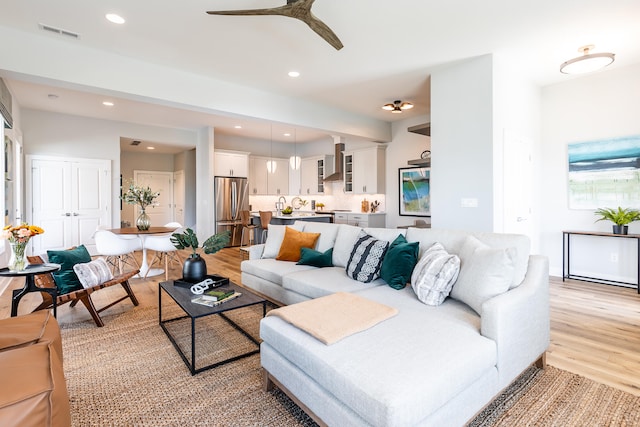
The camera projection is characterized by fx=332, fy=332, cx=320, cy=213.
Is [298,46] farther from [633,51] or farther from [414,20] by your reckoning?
[633,51]

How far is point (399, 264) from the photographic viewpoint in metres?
2.63

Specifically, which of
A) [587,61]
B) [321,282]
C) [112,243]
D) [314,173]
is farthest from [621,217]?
[112,243]

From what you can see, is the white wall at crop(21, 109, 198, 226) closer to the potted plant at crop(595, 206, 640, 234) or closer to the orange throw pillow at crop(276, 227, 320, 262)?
the orange throw pillow at crop(276, 227, 320, 262)

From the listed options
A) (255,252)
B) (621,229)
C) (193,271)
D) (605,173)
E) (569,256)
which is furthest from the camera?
(569,256)

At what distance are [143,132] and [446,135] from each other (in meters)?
6.33

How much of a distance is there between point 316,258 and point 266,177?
20.2 ft

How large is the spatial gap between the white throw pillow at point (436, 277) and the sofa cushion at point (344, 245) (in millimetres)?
1022

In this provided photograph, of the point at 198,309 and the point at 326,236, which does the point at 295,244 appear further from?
the point at 198,309

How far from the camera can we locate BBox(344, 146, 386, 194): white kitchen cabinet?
7.32 metres

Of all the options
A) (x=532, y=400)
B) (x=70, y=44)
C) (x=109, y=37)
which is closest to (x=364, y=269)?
(x=532, y=400)

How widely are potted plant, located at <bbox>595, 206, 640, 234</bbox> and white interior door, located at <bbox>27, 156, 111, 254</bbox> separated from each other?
28.0 ft

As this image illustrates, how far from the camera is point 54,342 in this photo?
1565mm

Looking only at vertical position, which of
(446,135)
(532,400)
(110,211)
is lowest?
(532,400)

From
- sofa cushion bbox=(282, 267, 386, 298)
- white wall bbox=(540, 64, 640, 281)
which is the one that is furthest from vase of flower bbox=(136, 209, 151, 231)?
white wall bbox=(540, 64, 640, 281)
